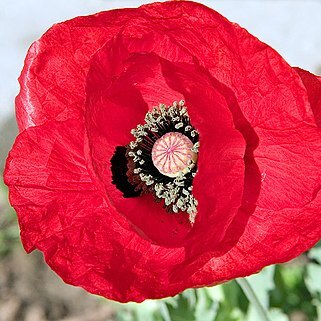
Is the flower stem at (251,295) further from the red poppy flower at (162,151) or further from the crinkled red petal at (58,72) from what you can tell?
the crinkled red petal at (58,72)

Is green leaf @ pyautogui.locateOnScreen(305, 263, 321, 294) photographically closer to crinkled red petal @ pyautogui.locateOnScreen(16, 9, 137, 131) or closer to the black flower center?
the black flower center

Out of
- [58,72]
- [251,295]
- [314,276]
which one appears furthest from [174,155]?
[314,276]

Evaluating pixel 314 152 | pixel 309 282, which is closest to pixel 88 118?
pixel 314 152

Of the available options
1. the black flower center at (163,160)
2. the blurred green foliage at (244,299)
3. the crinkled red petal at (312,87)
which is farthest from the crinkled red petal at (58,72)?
the blurred green foliage at (244,299)

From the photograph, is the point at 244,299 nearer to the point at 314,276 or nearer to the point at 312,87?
the point at 314,276

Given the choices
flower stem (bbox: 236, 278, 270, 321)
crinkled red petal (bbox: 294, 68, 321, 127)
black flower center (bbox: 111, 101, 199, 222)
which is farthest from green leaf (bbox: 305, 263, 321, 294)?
crinkled red petal (bbox: 294, 68, 321, 127)

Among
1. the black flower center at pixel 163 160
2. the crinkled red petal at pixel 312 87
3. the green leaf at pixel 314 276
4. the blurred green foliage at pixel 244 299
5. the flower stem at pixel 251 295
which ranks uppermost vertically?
the crinkled red petal at pixel 312 87

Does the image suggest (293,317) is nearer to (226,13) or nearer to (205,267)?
(226,13)
